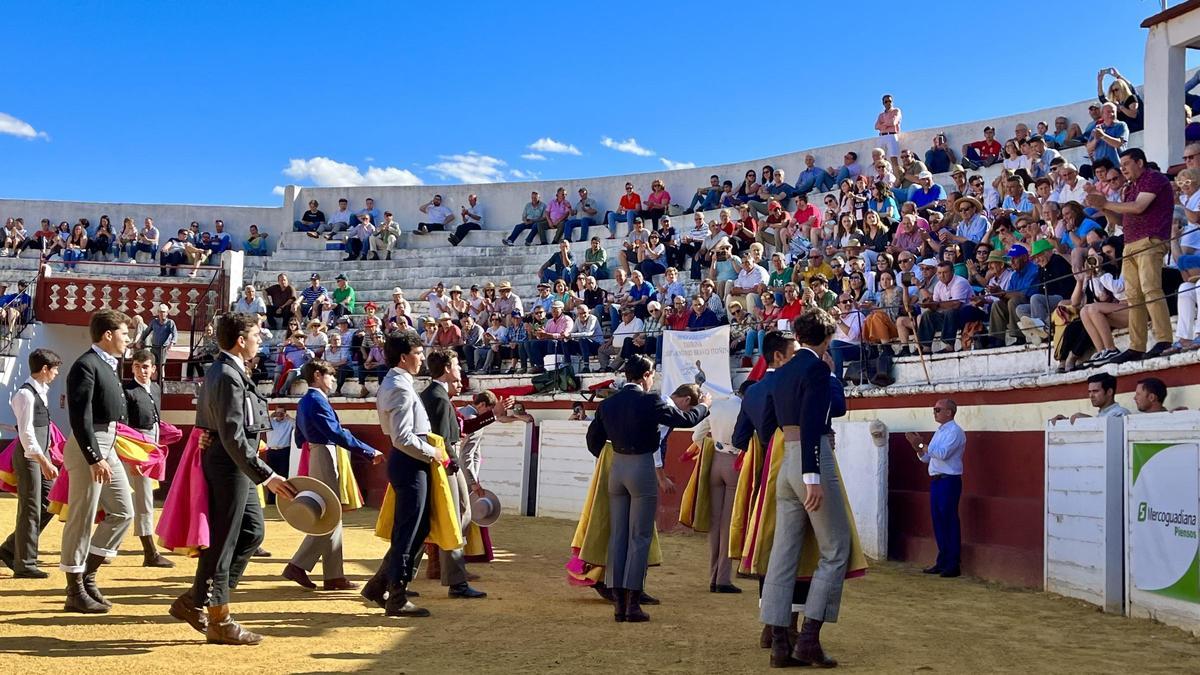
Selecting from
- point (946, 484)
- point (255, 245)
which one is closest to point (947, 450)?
point (946, 484)

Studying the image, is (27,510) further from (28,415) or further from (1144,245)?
(1144,245)

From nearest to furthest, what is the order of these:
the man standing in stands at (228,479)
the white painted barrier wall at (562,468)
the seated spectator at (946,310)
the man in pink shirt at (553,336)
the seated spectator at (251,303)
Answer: the man standing in stands at (228,479)
the seated spectator at (946,310)
the white painted barrier wall at (562,468)
the man in pink shirt at (553,336)
the seated spectator at (251,303)

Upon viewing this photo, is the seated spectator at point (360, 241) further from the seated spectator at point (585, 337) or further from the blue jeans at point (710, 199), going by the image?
the seated spectator at point (585, 337)

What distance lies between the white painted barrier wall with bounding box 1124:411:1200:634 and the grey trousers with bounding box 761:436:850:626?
2472mm

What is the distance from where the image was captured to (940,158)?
1806 centimetres

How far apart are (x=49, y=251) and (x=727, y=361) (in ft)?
54.8

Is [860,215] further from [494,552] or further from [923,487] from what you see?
[494,552]

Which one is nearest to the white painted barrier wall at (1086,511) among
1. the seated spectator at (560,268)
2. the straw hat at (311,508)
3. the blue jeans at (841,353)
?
the blue jeans at (841,353)

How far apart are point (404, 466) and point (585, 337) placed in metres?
9.22

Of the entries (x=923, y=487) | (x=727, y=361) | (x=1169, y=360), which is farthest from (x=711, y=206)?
(x=1169, y=360)

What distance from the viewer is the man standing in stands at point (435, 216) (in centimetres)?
2558

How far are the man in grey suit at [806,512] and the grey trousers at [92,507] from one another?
3.78 m

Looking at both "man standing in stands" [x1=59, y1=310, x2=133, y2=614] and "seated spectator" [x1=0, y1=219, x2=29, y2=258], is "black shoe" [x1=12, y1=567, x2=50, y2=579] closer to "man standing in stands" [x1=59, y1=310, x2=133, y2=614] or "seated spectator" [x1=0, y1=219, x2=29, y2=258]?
"man standing in stands" [x1=59, y1=310, x2=133, y2=614]

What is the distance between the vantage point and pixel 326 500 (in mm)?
6641
